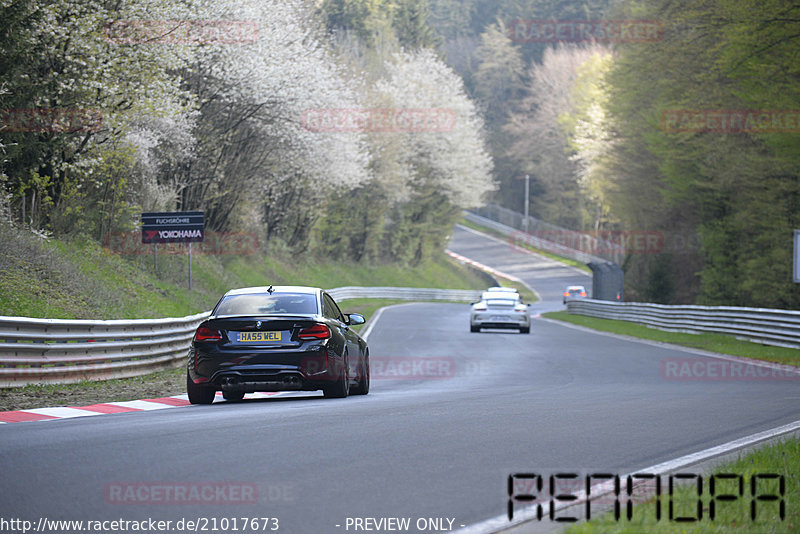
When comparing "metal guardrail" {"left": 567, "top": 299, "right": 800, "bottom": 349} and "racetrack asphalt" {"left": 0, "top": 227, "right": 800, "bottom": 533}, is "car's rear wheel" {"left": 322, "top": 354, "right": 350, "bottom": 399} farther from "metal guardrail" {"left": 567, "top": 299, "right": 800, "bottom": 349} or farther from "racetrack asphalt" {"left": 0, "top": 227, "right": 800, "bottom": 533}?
"metal guardrail" {"left": 567, "top": 299, "right": 800, "bottom": 349}

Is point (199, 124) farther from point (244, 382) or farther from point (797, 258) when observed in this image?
point (244, 382)

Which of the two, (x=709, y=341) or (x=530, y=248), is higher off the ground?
(x=530, y=248)

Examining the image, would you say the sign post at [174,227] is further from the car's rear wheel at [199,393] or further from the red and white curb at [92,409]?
the car's rear wheel at [199,393]

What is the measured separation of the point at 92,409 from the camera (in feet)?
40.4

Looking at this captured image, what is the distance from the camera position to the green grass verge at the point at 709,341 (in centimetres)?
2389

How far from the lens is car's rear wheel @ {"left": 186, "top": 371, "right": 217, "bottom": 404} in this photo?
513 inches

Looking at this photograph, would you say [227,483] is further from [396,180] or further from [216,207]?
[396,180]

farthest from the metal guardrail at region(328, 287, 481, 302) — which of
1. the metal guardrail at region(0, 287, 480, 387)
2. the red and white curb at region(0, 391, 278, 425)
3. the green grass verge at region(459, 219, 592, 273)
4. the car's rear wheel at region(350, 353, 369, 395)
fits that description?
the red and white curb at region(0, 391, 278, 425)

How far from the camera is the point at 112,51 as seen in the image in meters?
26.6

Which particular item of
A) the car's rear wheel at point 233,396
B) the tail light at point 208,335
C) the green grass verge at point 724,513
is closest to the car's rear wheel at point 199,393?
the tail light at point 208,335

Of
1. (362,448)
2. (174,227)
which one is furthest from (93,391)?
(174,227)

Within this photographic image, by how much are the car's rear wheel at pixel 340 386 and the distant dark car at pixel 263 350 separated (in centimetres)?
6

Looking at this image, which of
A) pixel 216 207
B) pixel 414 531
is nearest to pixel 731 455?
pixel 414 531

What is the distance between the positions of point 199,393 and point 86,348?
139 inches
